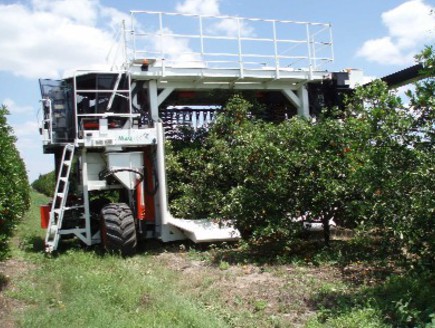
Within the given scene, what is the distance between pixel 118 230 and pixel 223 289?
3.28m

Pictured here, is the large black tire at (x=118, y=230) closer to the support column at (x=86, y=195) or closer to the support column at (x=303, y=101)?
the support column at (x=86, y=195)

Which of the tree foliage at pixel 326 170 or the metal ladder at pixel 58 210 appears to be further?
the metal ladder at pixel 58 210

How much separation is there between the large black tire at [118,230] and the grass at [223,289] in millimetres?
222

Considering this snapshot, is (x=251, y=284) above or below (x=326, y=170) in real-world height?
below

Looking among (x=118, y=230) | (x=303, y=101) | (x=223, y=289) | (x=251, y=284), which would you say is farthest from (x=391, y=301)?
(x=303, y=101)

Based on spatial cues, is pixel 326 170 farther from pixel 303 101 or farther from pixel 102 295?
pixel 303 101

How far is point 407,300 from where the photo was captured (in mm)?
5977

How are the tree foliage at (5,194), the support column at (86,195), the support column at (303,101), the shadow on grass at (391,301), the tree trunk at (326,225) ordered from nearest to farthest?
the shadow on grass at (391,301)
the tree foliage at (5,194)
the tree trunk at (326,225)
the support column at (86,195)
the support column at (303,101)

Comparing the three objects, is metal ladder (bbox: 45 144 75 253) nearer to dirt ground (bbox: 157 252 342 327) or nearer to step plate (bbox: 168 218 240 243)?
step plate (bbox: 168 218 240 243)

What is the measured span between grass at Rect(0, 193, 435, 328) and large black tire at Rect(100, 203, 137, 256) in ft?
0.73

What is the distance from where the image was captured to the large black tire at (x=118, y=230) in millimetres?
9891

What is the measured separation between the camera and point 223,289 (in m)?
7.34

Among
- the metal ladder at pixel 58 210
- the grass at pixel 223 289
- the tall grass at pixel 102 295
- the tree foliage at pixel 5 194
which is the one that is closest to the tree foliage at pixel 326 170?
the grass at pixel 223 289

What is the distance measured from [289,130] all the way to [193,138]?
4.69 m
